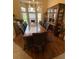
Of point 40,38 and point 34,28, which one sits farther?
point 34,28

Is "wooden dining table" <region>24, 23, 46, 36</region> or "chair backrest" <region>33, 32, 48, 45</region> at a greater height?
"wooden dining table" <region>24, 23, 46, 36</region>

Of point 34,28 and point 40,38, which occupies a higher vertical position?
point 34,28

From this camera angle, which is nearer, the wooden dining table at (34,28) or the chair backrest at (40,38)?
the chair backrest at (40,38)

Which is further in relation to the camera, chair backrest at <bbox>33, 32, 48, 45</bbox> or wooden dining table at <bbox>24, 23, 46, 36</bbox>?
wooden dining table at <bbox>24, 23, 46, 36</bbox>

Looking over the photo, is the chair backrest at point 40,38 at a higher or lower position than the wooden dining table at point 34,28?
lower

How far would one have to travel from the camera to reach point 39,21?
4.14 m
